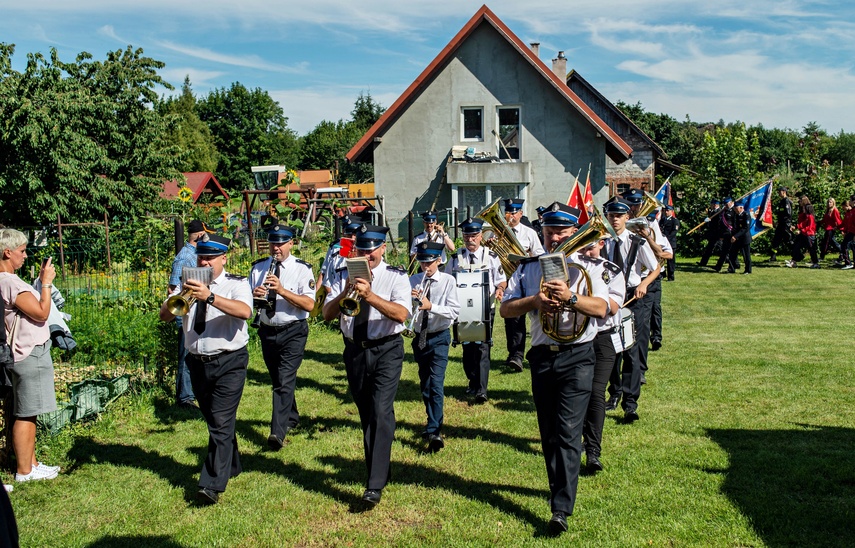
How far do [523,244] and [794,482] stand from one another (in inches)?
182

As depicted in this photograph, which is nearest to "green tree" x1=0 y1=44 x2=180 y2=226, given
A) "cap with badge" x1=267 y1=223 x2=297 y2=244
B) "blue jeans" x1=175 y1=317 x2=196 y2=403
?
"blue jeans" x1=175 y1=317 x2=196 y2=403

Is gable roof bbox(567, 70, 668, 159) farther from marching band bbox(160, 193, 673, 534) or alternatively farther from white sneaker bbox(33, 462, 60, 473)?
white sneaker bbox(33, 462, 60, 473)

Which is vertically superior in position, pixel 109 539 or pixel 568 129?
pixel 568 129

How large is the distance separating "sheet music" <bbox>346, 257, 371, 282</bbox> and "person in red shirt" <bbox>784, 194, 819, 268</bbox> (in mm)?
18912

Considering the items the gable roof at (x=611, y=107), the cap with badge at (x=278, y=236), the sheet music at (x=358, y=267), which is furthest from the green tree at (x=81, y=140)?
the gable roof at (x=611, y=107)

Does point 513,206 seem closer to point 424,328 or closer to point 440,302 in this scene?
point 440,302

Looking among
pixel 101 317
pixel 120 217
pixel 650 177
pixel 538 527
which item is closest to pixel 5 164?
pixel 120 217

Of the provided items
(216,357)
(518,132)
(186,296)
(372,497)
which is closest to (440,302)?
(372,497)

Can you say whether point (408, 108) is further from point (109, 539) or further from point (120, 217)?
point (109, 539)

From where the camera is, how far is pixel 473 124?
25859 millimetres

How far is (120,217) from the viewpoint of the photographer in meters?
23.0

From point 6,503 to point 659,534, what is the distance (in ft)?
13.1

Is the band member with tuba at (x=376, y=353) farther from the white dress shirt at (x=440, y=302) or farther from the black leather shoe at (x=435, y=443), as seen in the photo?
the white dress shirt at (x=440, y=302)

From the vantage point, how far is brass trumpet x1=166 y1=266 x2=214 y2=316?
5.41 meters
